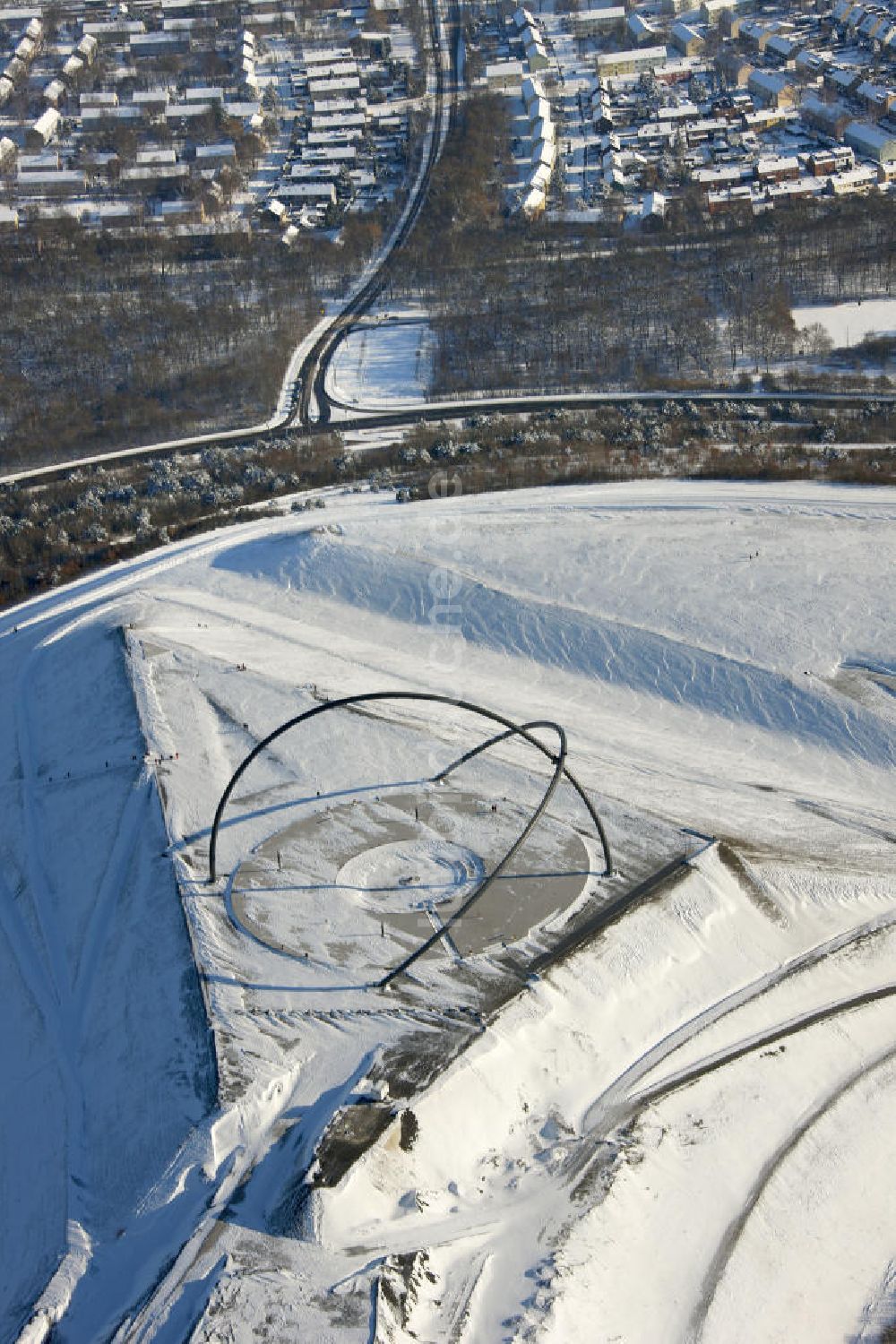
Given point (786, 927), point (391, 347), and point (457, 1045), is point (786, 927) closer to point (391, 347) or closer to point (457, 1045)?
point (457, 1045)

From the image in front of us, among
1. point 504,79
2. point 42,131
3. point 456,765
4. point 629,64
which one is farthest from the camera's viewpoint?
point 629,64

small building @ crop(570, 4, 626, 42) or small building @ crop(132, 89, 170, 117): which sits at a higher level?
small building @ crop(570, 4, 626, 42)

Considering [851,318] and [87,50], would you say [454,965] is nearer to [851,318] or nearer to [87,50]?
[851,318]

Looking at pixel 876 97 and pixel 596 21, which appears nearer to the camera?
pixel 876 97

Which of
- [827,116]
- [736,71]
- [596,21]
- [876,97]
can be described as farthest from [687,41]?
[876,97]

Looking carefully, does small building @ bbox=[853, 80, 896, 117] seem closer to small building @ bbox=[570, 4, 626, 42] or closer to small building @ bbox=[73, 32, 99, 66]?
small building @ bbox=[570, 4, 626, 42]

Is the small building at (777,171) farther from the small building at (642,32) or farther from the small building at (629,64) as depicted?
the small building at (642,32)

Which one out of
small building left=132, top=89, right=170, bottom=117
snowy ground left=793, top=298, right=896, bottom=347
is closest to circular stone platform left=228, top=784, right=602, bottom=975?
snowy ground left=793, top=298, right=896, bottom=347

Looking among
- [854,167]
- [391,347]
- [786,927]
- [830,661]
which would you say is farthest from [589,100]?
[786,927]
